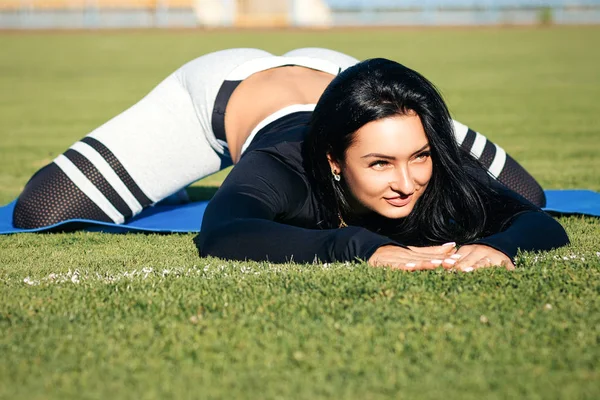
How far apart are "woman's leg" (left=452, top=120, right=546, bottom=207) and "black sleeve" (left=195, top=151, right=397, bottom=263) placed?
66.6 inches

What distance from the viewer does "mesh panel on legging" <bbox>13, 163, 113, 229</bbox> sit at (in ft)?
16.0

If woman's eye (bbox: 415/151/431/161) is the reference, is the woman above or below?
below

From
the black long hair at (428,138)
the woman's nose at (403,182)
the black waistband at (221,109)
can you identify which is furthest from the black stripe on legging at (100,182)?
the woman's nose at (403,182)

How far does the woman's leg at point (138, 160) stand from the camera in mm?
4953

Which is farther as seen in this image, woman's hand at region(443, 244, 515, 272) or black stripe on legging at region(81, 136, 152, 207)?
black stripe on legging at region(81, 136, 152, 207)

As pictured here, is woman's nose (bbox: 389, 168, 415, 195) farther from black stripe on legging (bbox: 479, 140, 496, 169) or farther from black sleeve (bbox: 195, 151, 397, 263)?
black stripe on legging (bbox: 479, 140, 496, 169)

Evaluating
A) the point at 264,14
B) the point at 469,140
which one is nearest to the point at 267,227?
the point at 469,140

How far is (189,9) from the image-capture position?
144 feet

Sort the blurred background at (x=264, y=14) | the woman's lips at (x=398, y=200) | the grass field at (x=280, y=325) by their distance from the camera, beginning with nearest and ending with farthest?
the grass field at (x=280, y=325), the woman's lips at (x=398, y=200), the blurred background at (x=264, y=14)

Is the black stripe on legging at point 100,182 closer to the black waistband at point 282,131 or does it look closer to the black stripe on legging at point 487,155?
the black waistband at point 282,131

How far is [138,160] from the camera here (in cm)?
512

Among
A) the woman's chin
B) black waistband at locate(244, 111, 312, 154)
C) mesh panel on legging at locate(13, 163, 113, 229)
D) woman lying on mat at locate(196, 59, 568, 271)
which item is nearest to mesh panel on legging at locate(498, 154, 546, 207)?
woman lying on mat at locate(196, 59, 568, 271)

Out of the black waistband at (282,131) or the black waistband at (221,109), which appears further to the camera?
the black waistband at (221,109)

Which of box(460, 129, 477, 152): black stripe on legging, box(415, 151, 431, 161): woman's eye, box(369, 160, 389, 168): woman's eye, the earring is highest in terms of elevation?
box(415, 151, 431, 161): woman's eye
